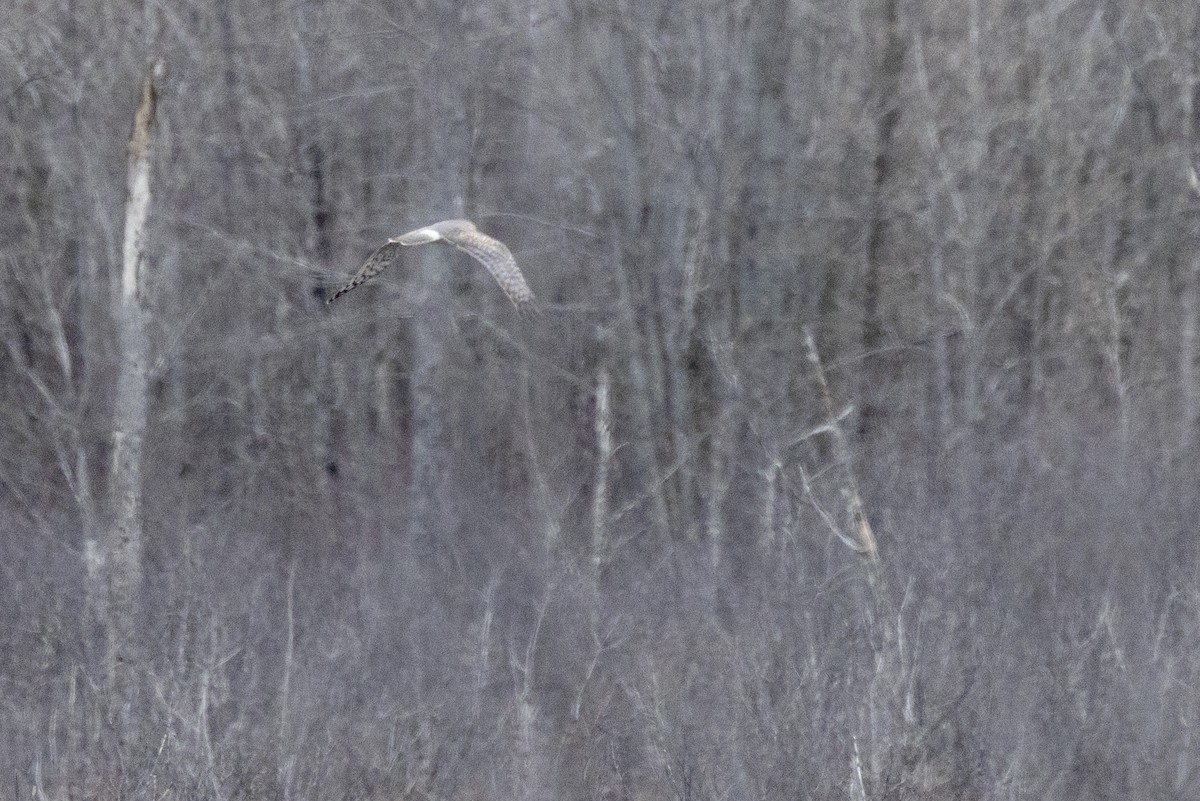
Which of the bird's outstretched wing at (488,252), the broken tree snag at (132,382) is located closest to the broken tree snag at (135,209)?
the broken tree snag at (132,382)

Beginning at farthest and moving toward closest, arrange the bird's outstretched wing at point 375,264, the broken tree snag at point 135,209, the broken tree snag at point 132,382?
the broken tree snag at point 135,209 < the broken tree snag at point 132,382 < the bird's outstretched wing at point 375,264

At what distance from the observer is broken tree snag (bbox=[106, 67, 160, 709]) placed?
12656mm

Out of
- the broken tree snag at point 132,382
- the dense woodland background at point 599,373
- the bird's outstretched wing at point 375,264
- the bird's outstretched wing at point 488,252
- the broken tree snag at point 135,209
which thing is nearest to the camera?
the bird's outstretched wing at point 488,252

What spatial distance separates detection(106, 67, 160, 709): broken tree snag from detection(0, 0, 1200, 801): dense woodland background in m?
0.04

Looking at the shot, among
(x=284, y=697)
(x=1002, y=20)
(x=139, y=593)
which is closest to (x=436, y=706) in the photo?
(x=284, y=697)

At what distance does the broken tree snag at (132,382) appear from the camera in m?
12.7

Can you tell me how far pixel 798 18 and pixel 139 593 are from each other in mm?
8067

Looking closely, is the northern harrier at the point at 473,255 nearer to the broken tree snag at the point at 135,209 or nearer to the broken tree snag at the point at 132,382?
the broken tree snag at the point at 132,382

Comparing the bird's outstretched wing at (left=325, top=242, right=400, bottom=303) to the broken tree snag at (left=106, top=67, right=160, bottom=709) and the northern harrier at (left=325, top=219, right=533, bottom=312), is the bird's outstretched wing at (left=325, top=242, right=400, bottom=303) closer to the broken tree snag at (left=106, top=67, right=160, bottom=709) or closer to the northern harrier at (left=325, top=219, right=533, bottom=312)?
the northern harrier at (left=325, top=219, right=533, bottom=312)

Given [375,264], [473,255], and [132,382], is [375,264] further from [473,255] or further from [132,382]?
[132,382]

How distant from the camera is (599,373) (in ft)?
55.4

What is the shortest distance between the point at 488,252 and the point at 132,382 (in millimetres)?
4745

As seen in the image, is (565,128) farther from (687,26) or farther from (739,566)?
(739,566)

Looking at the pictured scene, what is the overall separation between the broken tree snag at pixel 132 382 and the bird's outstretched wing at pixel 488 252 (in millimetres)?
3881
